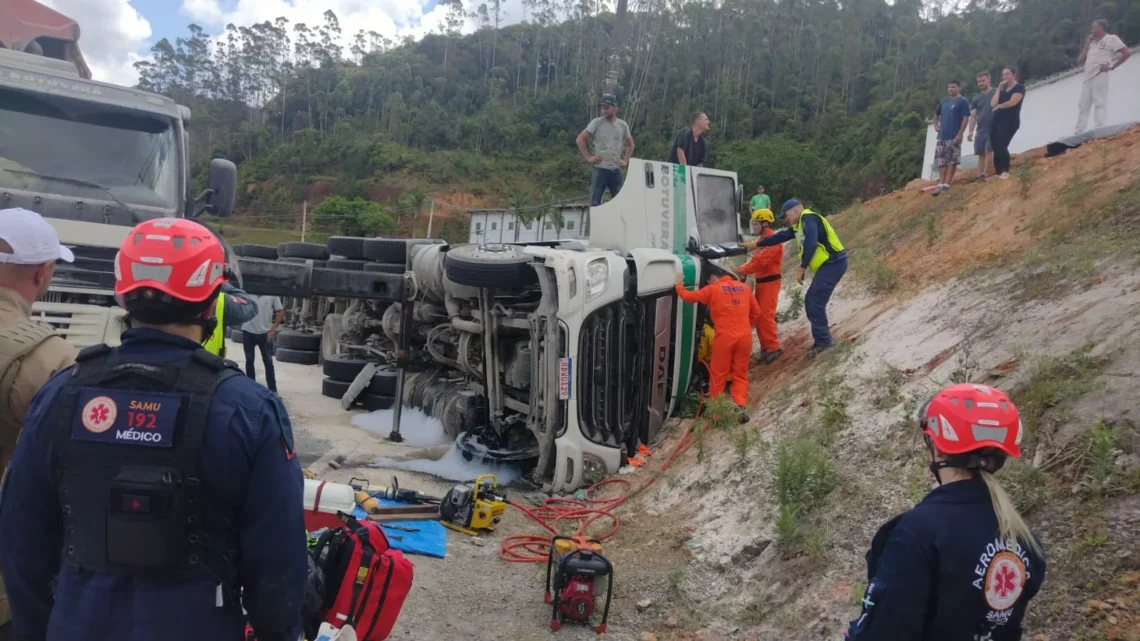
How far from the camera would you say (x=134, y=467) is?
1.76 m

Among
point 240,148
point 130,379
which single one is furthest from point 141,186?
point 240,148

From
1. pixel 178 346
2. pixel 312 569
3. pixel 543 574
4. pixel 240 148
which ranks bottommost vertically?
pixel 543 574

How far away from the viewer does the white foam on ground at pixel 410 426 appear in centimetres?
764

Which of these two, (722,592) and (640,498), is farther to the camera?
(640,498)

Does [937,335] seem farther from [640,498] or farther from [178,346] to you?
[178,346]

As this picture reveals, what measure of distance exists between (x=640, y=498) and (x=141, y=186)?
4.38 meters

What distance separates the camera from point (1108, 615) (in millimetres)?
3055

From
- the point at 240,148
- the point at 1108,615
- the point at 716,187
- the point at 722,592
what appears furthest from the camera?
the point at 240,148

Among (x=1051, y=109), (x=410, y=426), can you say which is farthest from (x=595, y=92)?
(x=410, y=426)

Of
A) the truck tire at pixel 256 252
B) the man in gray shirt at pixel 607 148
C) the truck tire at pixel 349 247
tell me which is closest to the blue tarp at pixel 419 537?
the man in gray shirt at pixel 607 148

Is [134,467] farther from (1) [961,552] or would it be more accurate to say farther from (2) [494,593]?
(2) [494,593]

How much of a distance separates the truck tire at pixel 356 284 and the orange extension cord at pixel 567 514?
225 cm

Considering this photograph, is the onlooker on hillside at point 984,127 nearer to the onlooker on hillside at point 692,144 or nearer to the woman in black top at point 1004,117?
the woman in black top at point 1004,117

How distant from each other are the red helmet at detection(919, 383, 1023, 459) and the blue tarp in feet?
11.6
